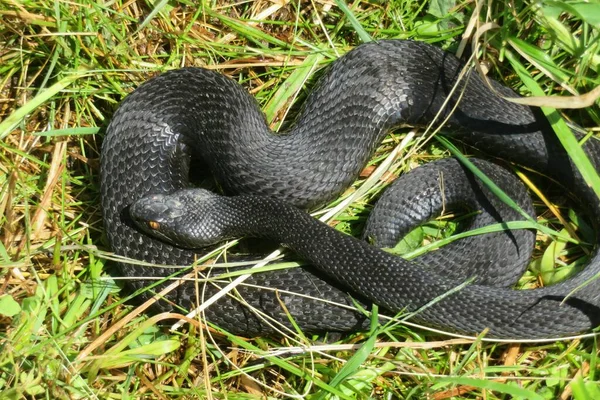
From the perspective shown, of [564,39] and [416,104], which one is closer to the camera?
[564,39]

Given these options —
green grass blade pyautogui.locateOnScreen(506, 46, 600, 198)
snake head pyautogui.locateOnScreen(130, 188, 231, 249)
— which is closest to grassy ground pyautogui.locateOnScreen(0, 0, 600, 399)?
green grass blade pyautogui.locateOnScreen(506, 46, 600, 198)

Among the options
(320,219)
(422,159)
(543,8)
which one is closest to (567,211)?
(422,159)

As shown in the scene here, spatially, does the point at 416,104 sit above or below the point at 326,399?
above

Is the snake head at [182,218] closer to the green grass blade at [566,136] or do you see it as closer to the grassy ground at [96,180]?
the grassy ground at [96,180]

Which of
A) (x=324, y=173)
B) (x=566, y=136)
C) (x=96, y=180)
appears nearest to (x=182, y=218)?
(x=96, y=180)

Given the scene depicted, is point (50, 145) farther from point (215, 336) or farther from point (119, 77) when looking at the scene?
point (215, 336)

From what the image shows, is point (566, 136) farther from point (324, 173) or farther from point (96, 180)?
point (96, 180)
